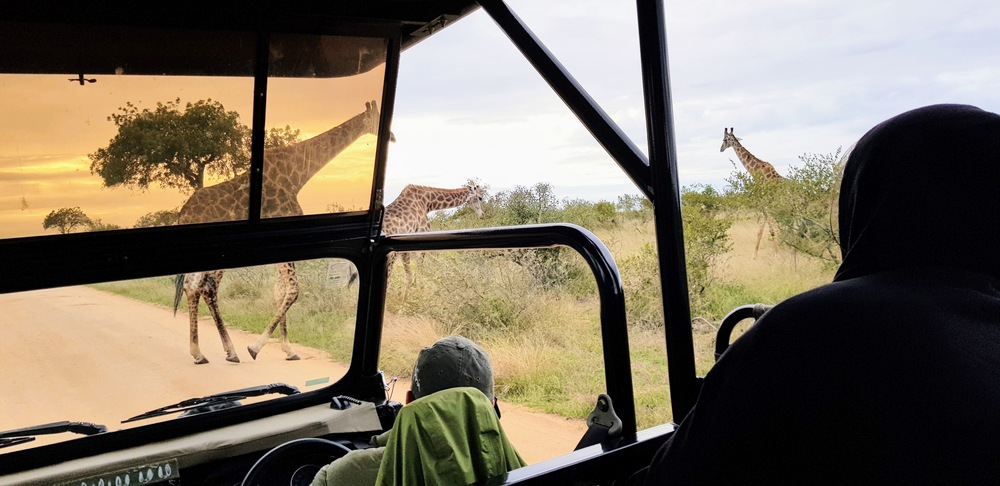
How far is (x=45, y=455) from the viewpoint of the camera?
8.44 ft

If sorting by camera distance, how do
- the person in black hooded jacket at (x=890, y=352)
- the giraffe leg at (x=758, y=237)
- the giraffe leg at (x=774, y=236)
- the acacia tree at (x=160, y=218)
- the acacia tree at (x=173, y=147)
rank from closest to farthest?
1. the person in black hooded jacket at (x=890, y=352)
2. the acacia tree at (x=173, y=147)
3. the acacia tree at (x=160, y=218)
4. the giraffe leg at (x=774, y=236)
5. the giraffe leg at (x=758, y=237)

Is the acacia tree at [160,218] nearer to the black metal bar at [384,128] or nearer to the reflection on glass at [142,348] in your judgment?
the reflection on glass at [142,348]

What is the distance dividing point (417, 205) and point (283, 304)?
500 cm

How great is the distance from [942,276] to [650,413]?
220 inches

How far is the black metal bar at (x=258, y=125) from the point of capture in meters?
2.70

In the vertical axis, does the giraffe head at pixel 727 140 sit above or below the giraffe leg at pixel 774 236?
above

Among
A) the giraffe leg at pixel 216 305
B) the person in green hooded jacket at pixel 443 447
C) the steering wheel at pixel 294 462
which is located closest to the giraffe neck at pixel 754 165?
the giraffe leg at pixel 216 305

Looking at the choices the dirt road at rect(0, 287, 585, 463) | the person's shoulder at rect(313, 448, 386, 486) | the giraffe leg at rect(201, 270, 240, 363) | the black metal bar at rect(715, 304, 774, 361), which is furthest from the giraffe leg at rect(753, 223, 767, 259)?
the person's shoulder at rect(313, 448, 386, 486)

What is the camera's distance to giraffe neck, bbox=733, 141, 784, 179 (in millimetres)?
7339

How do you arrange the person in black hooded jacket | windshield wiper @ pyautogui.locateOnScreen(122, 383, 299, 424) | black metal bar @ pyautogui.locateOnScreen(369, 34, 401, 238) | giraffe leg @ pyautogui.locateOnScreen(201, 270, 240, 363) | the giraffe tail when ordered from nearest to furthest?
the person in black hooded jacket → windshield wiper @ pyautogui.locateOnScreen(122, 383, 299, 424) → black metal bar @ pyautogui.locateOnScreen(369, 34, 401, 238) → the giraffe tail → giraffe leg @ pyautogui.locateOnScreen(201, 270, 240, 363)

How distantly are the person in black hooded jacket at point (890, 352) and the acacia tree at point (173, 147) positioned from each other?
2095 millimetres

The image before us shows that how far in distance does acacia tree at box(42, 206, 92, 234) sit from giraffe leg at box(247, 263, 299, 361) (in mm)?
763

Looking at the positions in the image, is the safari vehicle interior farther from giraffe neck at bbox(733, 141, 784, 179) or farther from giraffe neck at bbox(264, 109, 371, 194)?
giraffe neck at bbox(733, 141, 784, 179)

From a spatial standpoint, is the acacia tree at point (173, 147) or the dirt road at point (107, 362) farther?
the dirt road at point (107, 362)
